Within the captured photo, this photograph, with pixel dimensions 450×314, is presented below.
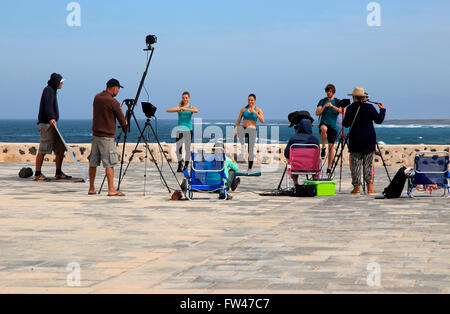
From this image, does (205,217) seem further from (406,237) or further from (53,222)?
(406,237)

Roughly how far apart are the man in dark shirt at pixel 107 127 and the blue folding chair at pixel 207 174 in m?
1.13

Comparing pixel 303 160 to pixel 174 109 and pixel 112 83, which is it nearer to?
pixel 112 83

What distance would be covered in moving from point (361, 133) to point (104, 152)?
3.99 metres

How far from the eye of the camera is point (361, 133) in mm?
11578

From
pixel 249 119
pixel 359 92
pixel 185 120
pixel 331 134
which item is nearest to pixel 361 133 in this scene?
pixel 359 92

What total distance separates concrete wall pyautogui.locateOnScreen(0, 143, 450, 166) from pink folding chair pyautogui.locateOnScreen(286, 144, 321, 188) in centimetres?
782

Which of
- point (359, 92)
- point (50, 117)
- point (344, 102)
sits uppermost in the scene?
point (359, 92)

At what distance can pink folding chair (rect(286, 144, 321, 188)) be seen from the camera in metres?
11.7

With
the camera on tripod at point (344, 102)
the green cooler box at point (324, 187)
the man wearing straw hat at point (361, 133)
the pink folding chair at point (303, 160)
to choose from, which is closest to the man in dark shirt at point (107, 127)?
the pink folding chair at point (303, 160)

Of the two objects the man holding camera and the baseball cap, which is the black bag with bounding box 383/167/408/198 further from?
the baseball cap

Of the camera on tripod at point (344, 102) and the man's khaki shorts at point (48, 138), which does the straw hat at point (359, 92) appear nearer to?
the camera on tripod at point (344, 102)

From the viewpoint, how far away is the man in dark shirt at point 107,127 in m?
11.0
